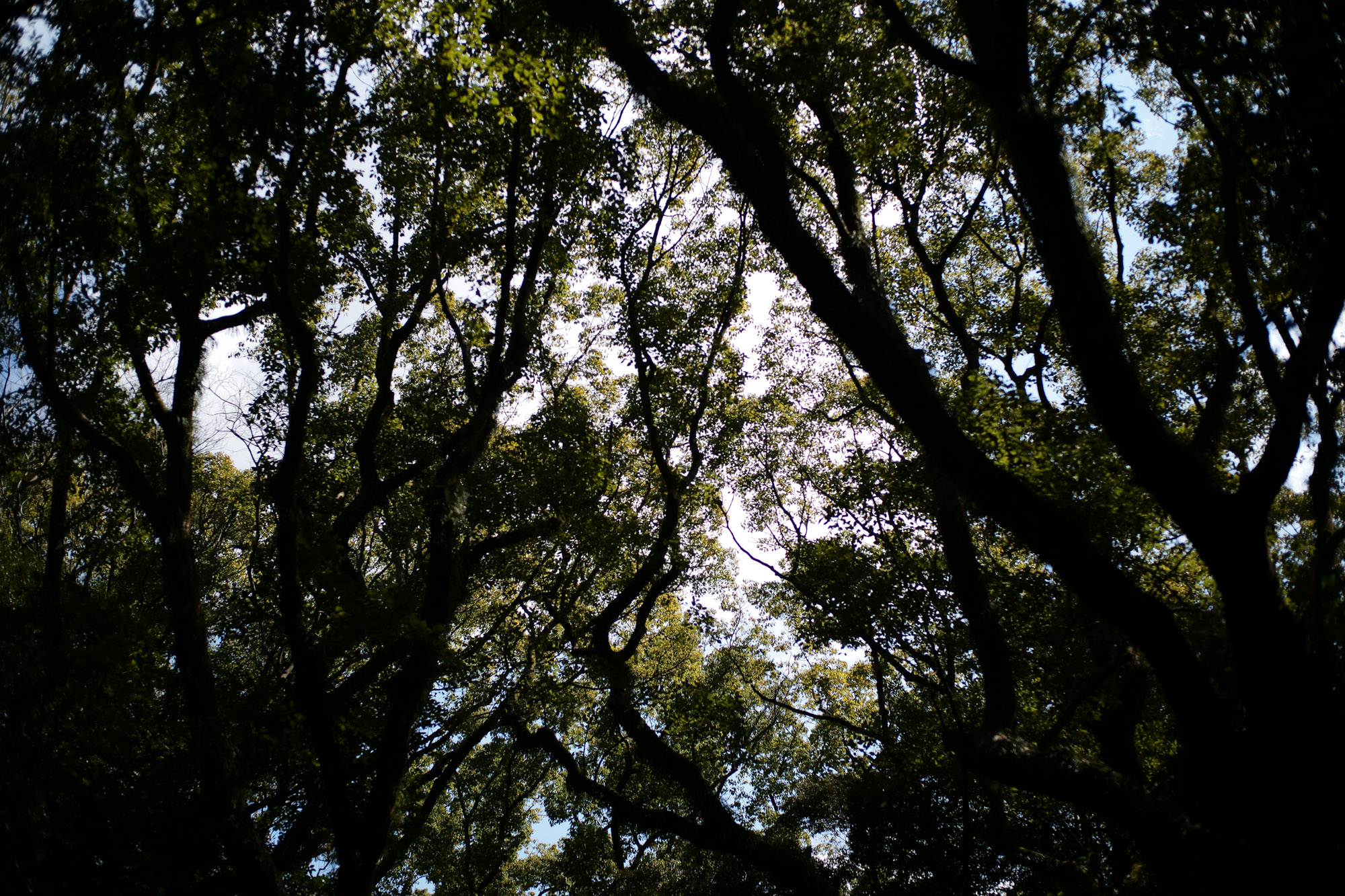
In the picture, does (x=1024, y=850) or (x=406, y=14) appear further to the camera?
(x=1024, y=850)

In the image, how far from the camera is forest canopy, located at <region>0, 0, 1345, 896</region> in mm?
4566

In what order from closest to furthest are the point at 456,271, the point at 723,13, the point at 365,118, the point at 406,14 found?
the point at 723,13 < the point at 406,14 < the point at 365,118 < the point at 456,271

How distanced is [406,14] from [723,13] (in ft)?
11.0

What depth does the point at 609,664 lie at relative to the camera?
1094cm

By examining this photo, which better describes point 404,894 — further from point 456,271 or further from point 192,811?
point 456,271

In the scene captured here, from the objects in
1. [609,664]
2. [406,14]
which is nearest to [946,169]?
[406,14]

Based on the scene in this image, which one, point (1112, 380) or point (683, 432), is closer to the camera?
point (1112, 380)

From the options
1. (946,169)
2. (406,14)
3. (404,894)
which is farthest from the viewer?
(404,894)

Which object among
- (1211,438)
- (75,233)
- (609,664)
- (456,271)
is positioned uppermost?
(456,271)

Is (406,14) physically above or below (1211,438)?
above

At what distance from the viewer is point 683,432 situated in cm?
1212

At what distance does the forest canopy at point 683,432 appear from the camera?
15.0ft

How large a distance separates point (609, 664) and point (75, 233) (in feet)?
26.1

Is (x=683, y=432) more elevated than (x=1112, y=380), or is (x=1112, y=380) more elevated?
(x=683, y=432)
